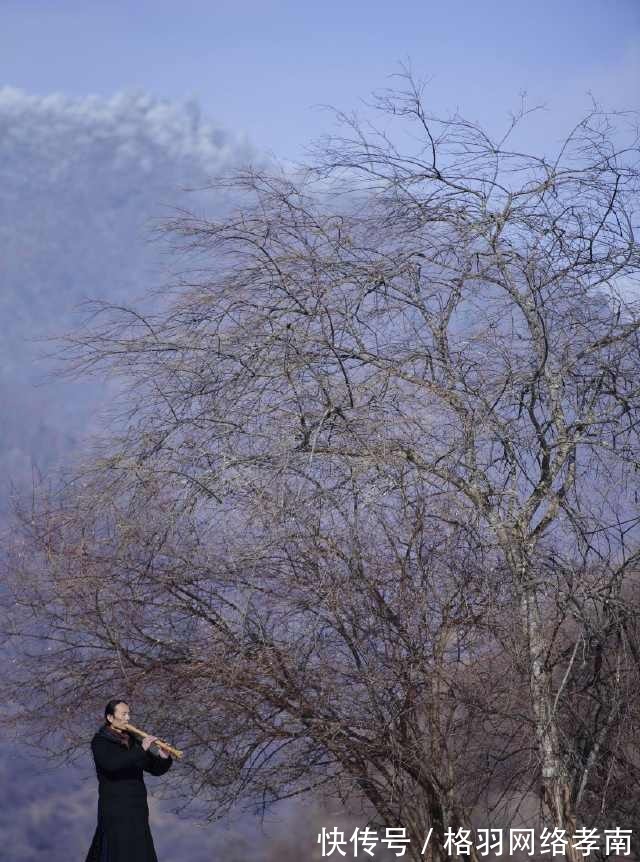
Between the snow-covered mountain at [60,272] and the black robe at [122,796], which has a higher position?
the snow-covered mountain at [60,272]

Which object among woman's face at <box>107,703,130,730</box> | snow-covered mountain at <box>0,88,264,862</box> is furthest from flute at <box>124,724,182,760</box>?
snow-covered mountain at <box>0,88,264,862</box>

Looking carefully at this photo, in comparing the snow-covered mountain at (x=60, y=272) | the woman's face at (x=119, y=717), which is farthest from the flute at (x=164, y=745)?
the snow-covered mountain at (x=60, y=272)

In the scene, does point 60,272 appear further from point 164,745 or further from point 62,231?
point 164,745

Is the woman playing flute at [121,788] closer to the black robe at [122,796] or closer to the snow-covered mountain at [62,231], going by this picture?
the black robe at [122,796]

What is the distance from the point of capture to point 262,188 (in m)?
5.35

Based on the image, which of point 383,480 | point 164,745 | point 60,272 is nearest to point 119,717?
point 164,745

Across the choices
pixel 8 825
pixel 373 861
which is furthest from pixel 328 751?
pixel 8 825

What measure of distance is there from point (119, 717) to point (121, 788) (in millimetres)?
291

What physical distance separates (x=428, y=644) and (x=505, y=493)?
1.35 meters

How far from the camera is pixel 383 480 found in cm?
472

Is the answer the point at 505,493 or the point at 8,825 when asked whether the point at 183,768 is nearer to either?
the point at 505,493

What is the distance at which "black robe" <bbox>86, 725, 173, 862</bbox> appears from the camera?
475 cm

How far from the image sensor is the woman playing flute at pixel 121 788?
Answer: 4.75m

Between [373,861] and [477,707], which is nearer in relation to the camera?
[477,707]
